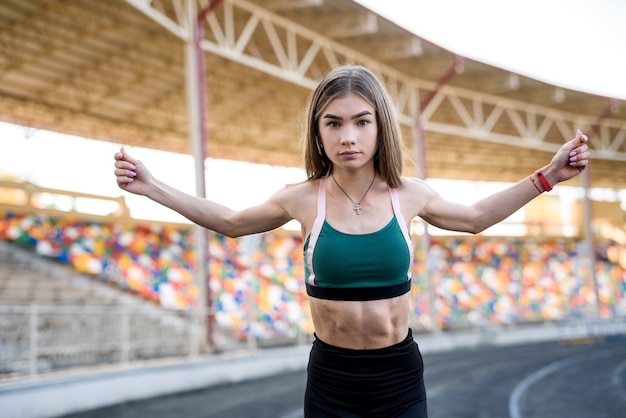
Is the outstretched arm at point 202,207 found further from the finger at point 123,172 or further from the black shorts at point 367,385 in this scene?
the black shorts at point 367,385

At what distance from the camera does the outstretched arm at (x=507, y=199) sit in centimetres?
227

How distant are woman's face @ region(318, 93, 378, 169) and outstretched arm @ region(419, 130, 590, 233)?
303 mm

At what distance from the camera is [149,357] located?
1079cm

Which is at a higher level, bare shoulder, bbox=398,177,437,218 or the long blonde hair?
the long blonde hair

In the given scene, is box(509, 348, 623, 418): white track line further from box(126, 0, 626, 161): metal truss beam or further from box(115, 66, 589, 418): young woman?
box(115, 66, 589, 418): young woman

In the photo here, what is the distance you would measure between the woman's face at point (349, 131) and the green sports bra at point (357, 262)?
0.20 metres

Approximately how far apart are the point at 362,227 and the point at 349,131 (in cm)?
28

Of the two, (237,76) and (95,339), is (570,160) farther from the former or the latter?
(237,76)

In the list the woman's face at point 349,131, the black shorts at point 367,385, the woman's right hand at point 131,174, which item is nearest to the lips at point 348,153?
the woman's face at point 349,131

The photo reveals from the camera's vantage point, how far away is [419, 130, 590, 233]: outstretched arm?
2.27 m

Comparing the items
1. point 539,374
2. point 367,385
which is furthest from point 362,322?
point 539,374

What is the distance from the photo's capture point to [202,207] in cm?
233

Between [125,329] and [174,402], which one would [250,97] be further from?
[174,402]

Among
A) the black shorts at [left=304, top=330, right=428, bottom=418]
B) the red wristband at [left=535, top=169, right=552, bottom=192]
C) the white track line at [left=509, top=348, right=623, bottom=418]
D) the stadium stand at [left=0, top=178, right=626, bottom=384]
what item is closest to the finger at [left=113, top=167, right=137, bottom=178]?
the black shorts at [left=304, top=330, right=428, bottom=418]
